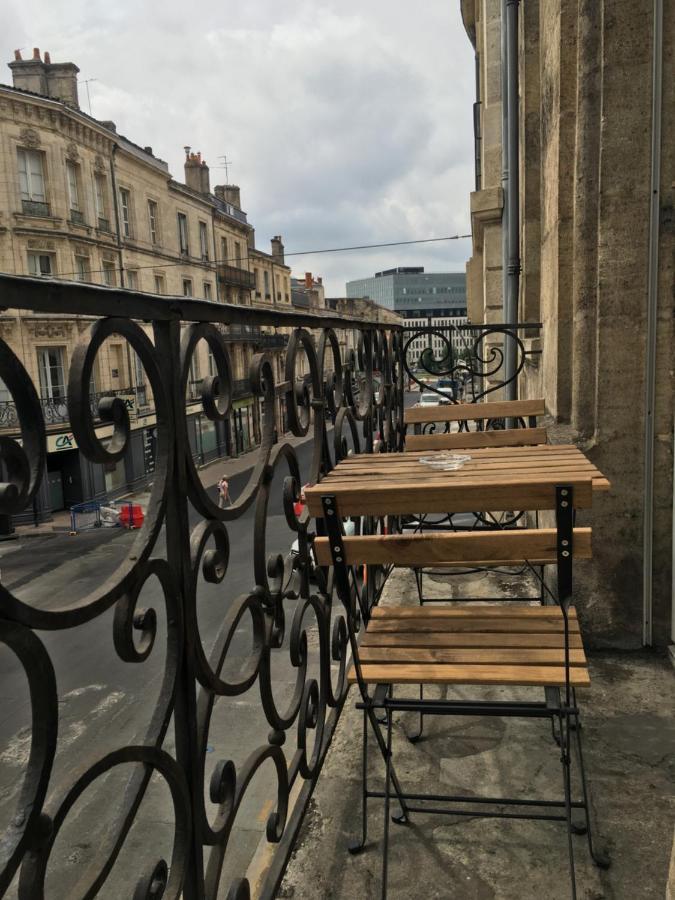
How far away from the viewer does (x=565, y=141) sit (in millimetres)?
3920

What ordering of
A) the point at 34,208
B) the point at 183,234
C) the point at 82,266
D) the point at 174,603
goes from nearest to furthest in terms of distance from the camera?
1. the point at 174,603
2. the point at 34,208
3. the point at 82,266
4. the point at 183,234

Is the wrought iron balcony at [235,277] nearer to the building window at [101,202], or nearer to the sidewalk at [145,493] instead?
the sidewalk at [145,493]

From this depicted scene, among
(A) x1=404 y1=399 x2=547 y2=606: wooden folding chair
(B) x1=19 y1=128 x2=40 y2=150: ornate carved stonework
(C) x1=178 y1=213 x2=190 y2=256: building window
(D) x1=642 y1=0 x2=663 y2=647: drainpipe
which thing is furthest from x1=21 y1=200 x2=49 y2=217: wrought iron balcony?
(D) x1=642 y1=0 x2=663 y2=647: drainpipe

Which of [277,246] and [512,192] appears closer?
[512,192]

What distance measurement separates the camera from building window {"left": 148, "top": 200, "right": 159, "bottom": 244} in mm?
30353

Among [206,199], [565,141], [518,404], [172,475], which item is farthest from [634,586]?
[206,199]

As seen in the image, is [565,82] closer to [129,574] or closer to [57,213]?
[129,574]

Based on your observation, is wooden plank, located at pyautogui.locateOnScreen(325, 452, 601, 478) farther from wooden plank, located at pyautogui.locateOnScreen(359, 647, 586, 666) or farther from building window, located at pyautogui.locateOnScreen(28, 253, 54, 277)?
building window, located at pyautogui.locateOnScreen(28, 253, 54, 277)

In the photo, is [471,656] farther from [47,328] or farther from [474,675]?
[47,328]

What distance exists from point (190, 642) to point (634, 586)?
8.99 feet

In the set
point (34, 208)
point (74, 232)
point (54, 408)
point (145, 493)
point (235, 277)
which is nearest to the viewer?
point (34, 208)

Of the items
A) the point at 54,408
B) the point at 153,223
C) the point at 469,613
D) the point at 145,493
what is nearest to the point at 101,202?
the point at 153,223

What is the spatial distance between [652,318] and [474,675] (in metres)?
2.05

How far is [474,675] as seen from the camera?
2.10 metres
